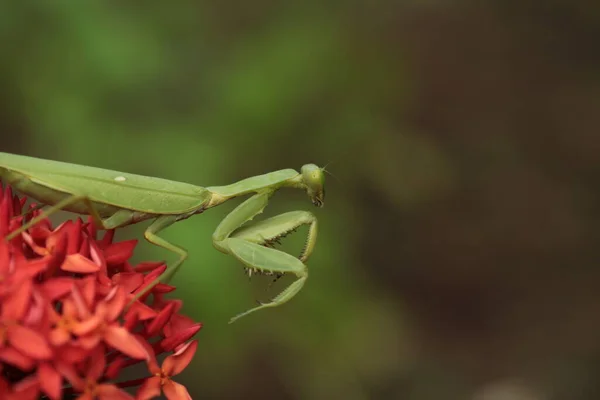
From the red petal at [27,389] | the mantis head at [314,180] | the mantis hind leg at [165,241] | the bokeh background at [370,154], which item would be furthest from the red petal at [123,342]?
the bokeh background at [370,154]

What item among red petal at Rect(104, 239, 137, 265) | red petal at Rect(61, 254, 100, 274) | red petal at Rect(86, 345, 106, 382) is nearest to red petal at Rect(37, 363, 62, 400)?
red petal at Rect(86, 345, 106, 382)

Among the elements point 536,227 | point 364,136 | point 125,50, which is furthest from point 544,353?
point 125,50

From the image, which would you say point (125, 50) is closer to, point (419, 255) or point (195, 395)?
point (195, 395)

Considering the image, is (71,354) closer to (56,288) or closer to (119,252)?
(56,288)

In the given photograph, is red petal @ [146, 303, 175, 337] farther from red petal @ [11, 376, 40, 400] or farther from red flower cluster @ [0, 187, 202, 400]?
red petal @ [11, 376, 40, 400]

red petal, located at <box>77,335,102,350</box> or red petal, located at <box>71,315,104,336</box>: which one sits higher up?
red petal, located at <box>71,315,104,336</box>

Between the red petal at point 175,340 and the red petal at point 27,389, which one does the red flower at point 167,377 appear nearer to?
the red petal at point 175,340

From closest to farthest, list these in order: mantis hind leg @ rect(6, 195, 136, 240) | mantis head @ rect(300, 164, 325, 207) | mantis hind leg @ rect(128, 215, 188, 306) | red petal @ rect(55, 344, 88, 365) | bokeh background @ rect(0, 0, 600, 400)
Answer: red petal @ rect(55, 344, 88, 365), mantis hind leg @ rect(6, 195, 136, 240), mantis hind leg @ rect(128, 215, 188, 306), mantis head @ rect(300, 164, 325, 207), bokeh background @ rect(0, 0, 600, 400)
